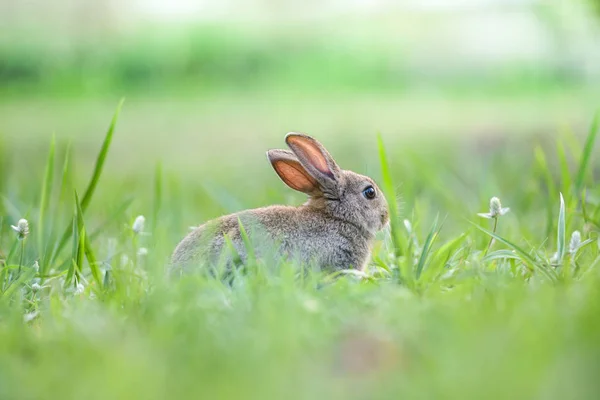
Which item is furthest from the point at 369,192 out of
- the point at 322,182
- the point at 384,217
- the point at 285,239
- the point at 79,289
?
the point at 79,289

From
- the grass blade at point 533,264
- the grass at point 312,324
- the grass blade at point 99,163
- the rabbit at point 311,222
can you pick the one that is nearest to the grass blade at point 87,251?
the grass at point 312,324

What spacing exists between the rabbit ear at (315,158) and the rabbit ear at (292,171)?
2.2 inches

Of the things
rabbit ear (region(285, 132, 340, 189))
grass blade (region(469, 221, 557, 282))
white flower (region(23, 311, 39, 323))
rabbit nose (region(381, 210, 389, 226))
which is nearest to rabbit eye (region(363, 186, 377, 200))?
rabbit nose (region(381, 210, 389, 226))

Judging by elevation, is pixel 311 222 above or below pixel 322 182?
below

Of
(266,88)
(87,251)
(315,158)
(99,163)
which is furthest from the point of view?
(266,88)

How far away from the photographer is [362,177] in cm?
524

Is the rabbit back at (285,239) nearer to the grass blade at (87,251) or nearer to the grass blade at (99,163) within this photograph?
the grass blade at (87,251)

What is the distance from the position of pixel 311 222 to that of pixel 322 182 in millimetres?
360

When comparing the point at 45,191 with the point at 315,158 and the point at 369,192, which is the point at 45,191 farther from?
the point at 369,192

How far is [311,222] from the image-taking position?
4.66m

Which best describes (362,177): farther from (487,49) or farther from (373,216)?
(487,49)

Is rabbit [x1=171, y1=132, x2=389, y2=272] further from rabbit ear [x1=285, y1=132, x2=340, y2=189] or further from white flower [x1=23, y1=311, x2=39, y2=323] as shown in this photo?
white flower [x1=23, y1=311, x2=39, y2=323]

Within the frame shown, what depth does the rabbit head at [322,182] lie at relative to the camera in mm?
4867

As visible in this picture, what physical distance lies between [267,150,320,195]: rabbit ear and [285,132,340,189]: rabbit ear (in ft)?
0.18
